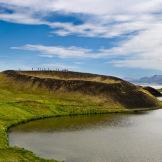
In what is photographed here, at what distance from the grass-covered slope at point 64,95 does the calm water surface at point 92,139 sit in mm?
14758

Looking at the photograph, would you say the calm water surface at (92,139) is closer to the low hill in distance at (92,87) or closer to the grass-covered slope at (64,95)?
the grass-covered slope at (64,95)

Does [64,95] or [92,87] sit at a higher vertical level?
[92,87]

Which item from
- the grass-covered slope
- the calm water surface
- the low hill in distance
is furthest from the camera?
the low hill in distance

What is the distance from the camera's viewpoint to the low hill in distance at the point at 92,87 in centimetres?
15338

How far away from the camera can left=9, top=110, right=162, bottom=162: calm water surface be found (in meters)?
61.7

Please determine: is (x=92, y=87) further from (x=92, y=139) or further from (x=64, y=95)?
(x=92, y=139)

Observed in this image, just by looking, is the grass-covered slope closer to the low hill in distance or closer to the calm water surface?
the low hill in distance

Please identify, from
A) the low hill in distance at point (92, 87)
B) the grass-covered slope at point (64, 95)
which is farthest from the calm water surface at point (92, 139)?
the low hill in distance at point (92, 87)

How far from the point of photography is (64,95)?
154750 millimetres

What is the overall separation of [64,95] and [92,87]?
44.2 feet

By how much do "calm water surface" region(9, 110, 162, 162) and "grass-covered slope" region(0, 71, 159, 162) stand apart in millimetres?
14758

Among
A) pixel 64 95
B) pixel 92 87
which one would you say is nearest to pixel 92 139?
pixel 64 95

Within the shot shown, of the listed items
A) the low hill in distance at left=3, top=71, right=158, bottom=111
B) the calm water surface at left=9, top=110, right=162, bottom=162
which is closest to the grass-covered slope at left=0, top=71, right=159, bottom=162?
the low hill in distance at left=3, top=71, right=158, bottom=111

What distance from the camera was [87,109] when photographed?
134 meters
